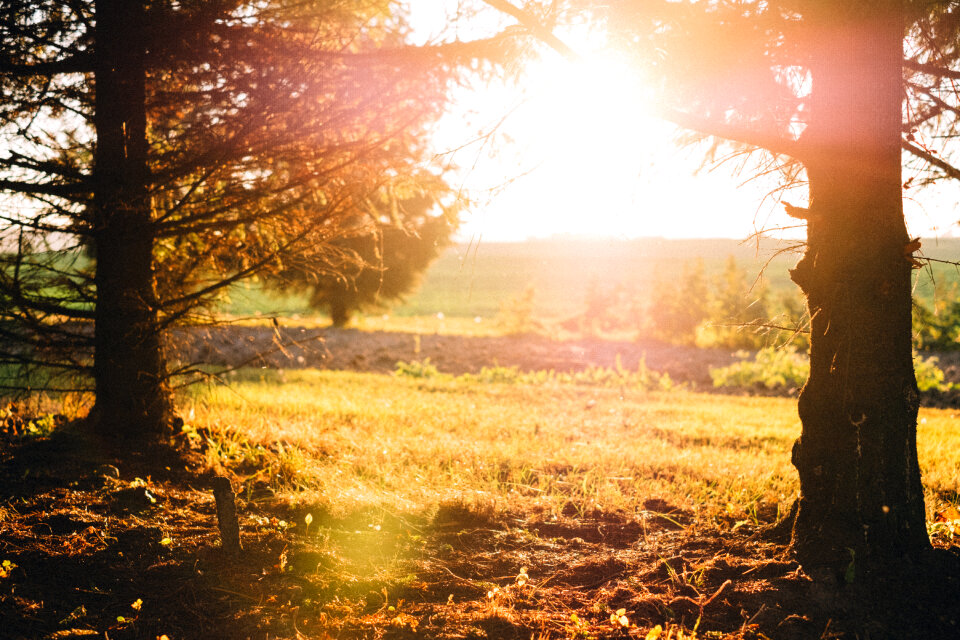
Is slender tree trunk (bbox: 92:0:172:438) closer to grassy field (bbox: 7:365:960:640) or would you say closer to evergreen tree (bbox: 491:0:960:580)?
grassy field (bbox: 7:365:960:640)

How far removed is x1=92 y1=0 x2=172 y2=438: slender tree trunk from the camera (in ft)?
12.0

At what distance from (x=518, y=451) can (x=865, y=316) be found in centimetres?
311

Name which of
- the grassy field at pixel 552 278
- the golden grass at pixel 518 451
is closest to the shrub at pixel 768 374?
the golden grass at pixel 518 451

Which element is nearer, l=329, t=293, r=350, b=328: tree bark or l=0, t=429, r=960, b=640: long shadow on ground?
l=0, t=429, r=960, b=640: long shadow on ground

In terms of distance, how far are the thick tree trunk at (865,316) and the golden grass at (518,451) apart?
75cm

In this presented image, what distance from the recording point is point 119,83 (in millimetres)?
3830

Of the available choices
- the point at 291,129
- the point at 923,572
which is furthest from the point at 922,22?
the point at 291,129

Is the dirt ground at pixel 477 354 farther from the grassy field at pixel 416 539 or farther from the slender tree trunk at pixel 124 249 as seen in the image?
the slender tree trunk at pixel 124 249

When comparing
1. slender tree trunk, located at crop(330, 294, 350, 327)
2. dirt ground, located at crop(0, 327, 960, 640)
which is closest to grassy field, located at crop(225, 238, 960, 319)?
slender tree trunk, located at crop(330, 294, 350, 327)

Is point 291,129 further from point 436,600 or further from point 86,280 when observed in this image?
point 436,600

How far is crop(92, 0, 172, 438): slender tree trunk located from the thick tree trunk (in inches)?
169

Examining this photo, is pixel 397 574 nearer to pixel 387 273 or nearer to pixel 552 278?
pixel 387 273

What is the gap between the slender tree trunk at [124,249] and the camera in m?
3.67

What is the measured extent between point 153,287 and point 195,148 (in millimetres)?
1228
